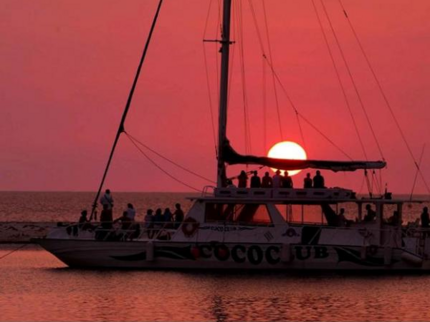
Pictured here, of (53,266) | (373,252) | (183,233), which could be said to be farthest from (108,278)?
(373,252)

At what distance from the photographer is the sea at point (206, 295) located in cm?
3241

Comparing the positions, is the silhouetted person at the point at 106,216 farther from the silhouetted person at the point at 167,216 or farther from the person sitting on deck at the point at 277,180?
the person sitting on deck at the point at 277,180

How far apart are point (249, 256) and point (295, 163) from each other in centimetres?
405

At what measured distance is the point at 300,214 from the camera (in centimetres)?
4244

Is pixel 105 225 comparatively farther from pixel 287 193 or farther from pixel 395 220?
pixel 395 220

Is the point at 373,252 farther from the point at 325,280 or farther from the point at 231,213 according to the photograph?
the point at 231,213

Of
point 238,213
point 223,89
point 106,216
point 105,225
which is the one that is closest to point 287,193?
point 238,213

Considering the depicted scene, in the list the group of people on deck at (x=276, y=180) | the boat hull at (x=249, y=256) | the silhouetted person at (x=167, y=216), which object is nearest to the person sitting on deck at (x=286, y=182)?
the group of people on deck at (x=276, y=180)

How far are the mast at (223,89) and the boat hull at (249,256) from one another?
114 inches

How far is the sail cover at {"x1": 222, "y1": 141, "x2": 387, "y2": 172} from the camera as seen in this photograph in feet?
143

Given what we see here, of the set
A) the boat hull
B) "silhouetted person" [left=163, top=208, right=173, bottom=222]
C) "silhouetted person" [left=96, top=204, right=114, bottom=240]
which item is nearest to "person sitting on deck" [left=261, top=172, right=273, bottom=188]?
the boat hull

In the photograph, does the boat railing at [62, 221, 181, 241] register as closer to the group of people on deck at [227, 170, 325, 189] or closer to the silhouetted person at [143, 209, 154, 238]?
the silhouetted person at [143, 209, 154, 238]

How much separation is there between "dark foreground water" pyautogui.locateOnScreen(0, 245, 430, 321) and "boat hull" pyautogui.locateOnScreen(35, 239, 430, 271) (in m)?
0.38

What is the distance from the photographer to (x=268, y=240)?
4206 centimetres
